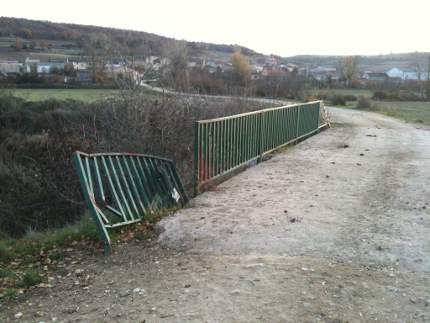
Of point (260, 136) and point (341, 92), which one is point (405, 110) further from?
point (260, 136)

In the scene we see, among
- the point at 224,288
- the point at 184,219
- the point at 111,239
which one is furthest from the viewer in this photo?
the point at 184,219

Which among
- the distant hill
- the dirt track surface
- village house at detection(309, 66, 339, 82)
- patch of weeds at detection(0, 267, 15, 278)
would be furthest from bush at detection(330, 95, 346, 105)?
the distant hill

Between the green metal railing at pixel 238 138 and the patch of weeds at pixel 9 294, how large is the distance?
12.0ft

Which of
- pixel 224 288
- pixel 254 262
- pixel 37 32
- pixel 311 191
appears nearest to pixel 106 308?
pixel 224 288

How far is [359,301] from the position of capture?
365 cm

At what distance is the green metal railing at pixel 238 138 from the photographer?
718 centimetres

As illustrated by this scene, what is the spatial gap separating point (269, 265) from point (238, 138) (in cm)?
467

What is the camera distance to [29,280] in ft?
13.5

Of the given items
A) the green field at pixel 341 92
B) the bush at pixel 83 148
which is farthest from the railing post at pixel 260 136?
the green field at pixel 341 92

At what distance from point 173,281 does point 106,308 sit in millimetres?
699

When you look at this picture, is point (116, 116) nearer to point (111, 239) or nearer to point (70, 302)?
point (111, 239)

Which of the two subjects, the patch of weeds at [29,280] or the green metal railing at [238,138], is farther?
the green metal railing at [238,138]

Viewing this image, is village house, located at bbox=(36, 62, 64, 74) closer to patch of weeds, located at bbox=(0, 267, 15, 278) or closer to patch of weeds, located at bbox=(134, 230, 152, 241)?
patch of weeds, located at bbox=(134, 230, 152, 241)

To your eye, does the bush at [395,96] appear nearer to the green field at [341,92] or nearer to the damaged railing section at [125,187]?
the green field at [341,92]
